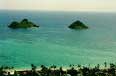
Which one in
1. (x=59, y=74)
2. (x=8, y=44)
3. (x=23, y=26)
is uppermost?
(x=23, y=26)

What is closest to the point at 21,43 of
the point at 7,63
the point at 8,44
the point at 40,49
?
the point at 8,44

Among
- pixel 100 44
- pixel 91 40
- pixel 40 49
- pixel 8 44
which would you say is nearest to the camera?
pixel 40 49

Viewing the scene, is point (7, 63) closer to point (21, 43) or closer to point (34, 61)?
point (34, 61)

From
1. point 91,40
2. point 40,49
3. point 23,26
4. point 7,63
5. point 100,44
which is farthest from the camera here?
point 23,26

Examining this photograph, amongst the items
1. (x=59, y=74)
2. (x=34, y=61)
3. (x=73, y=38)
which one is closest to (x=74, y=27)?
(x=73, y=38)

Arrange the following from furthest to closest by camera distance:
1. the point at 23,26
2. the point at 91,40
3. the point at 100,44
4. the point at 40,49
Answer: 1. the point at 23,26
2. the point at 91,40
3. the point at 100,44
4. the point at 40,49

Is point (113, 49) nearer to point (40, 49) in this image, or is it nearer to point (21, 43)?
point (40, 49)

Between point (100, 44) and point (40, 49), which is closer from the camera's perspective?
point (40, 49)

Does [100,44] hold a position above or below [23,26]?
below

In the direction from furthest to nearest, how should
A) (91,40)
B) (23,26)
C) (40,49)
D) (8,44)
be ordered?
(23,26) → (91,40) → (8,44) → (40,49)
